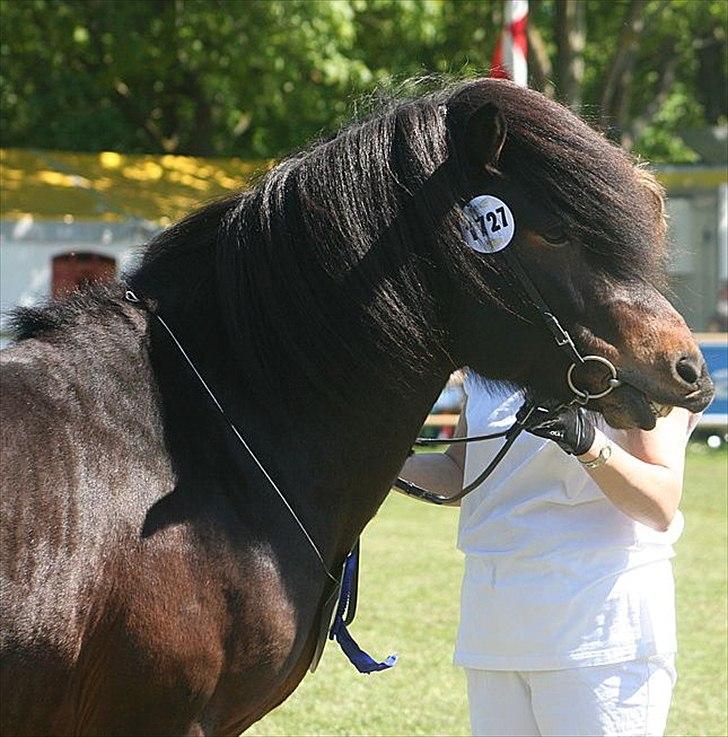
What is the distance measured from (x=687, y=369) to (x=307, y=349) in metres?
0.83

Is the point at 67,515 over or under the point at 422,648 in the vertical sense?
over

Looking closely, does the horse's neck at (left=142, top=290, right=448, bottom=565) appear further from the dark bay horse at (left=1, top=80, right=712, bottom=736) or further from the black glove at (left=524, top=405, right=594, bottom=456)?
the black glove at (left=524, top=405, right=594, bottom=456)

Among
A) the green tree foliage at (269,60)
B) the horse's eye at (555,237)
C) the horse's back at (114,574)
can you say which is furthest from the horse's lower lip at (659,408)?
the green tree foliage at (269,60)

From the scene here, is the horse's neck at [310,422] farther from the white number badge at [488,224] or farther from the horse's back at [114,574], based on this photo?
the white number badge at [488,224]

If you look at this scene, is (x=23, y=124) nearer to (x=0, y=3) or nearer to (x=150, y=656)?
(x=0, y=3)

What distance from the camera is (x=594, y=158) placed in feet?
9.24

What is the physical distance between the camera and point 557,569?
3400mm

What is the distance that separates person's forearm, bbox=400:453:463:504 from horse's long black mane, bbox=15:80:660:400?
3.21 feet

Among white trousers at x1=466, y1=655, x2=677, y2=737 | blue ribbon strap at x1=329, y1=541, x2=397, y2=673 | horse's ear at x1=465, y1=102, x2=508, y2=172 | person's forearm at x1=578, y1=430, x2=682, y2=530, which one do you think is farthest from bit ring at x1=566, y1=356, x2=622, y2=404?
white trousers at x1=466, y1=655, x2=677, y2=737

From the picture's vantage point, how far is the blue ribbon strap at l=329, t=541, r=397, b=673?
10.1 feet

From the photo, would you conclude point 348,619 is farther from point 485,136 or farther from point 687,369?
point 485,136

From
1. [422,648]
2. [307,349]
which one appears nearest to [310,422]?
[307,349]

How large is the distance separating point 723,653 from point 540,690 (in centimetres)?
400

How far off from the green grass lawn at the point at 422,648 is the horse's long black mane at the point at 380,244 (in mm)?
3262
